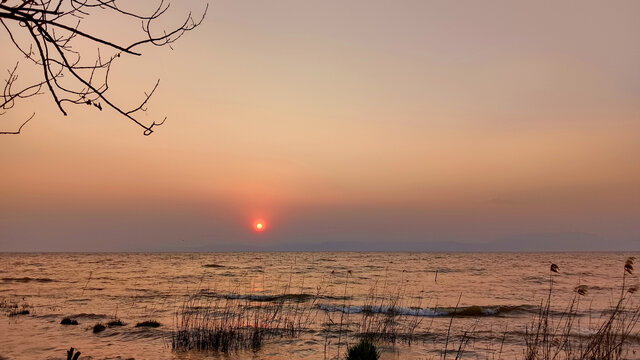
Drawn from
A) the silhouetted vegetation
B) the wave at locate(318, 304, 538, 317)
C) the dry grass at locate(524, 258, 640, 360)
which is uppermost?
the silhouetted vegetation

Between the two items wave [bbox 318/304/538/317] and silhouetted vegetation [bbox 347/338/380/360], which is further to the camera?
wave [bbox 318/304/538/317]

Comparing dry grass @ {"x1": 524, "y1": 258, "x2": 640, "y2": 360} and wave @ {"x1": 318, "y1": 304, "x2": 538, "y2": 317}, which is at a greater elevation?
dry grass @ {"x1": 524, "y1": 258, "x2": 640, "y2": 360}

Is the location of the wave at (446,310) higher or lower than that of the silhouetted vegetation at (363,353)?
lower

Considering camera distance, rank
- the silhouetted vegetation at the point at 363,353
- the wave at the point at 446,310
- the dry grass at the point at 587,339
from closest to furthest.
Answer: the silhouetted vegetation at the point at 363,353 < the dry grass at the point at 587,339 < the wave at the point at 446,310

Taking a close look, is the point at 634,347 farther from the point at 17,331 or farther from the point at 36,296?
the point at 36,296

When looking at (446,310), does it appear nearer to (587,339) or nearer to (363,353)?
(587,339)

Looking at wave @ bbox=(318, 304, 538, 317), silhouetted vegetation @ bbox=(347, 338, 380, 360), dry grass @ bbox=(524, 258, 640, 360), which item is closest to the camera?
silhouetted vegetation @ bbox=(347, 338, 380, 360)

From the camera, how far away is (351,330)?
59.6ft

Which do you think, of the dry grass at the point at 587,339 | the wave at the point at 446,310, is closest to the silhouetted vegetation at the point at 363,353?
the dry grass at the point at 587,339

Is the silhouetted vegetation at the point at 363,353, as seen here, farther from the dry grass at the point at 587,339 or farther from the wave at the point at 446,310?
the wave at the point at 446,310

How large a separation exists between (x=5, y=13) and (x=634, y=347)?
61.3 feet

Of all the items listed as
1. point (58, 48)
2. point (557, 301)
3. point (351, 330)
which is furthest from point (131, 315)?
point (557, 301)

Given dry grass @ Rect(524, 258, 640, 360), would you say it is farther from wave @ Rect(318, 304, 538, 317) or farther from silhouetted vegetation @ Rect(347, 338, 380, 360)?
silhouetted vegetation @ Rect(347, 338, 380, 360)

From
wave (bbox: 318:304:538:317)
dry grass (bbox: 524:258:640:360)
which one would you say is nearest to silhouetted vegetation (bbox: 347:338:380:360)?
dry grass (bbox: 524:258:640:360)
